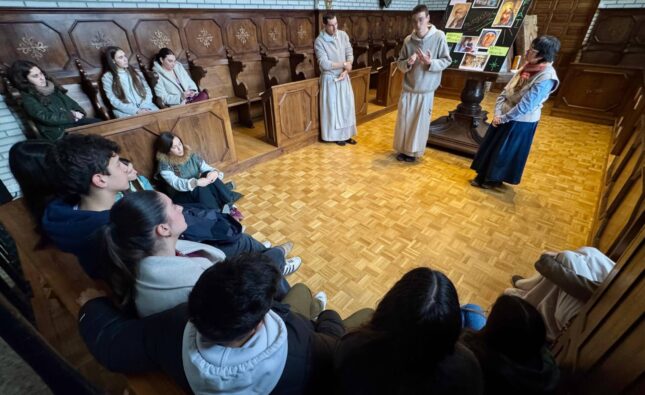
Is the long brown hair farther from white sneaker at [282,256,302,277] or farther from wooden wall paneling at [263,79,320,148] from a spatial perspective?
white sneaker at [282,256,302,277]

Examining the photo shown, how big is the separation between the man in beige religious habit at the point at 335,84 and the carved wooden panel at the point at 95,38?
2.15 m

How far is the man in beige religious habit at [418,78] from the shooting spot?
2.73 meters

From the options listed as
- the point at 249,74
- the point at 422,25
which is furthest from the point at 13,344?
the point at 249,74

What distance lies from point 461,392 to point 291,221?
190 cm

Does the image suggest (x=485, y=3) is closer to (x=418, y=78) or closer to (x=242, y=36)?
(x=418, y=78)

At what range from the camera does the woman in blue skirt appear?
80.9 inches

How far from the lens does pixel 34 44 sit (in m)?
2.58

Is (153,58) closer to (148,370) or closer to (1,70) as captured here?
(1,70)

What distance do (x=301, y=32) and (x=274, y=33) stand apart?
0.49 meters

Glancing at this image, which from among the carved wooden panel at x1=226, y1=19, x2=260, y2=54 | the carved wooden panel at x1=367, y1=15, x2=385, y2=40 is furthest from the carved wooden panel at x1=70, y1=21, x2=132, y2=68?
the carved wooden panel at x1=367, y1=15, x2=385, y2=40

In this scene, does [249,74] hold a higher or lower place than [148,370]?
higher

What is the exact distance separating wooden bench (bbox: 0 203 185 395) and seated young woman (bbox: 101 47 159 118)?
5.15ft

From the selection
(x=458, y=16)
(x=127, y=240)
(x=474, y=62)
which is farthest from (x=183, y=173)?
(x=458, y=16)

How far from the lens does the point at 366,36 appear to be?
5.39m
